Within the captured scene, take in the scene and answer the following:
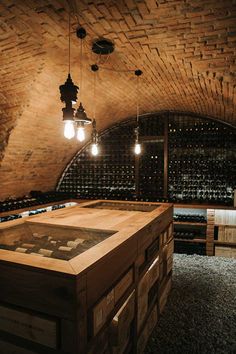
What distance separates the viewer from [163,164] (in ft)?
21.5

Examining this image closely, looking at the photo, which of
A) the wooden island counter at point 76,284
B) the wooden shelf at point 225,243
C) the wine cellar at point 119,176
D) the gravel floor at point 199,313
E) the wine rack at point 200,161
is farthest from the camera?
the wine rack at point 200,161

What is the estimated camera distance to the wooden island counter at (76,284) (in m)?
1.46

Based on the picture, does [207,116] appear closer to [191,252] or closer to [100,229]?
[191,252]

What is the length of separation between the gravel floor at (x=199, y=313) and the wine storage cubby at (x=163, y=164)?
172 centimetres

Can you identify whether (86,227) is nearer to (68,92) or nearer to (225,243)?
(68,92)

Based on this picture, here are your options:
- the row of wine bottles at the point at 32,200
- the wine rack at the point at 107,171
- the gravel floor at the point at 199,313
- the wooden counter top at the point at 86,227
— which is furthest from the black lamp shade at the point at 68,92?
the wine rack at the point at 107,171

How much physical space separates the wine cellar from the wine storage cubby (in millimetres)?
26

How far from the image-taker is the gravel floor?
275 cm

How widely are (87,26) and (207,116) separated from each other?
4274 mm

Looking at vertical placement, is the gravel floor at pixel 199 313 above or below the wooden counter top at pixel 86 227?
below

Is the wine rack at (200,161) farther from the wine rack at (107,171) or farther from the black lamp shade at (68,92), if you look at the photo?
the black lamp shade at (68,92)

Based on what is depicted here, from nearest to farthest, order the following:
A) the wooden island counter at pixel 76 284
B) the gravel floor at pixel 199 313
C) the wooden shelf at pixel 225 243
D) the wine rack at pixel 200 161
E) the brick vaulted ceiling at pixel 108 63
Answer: the wooden island counter at pixel 76 284
the brick vaulted ceiling at pixel 108 63
the gravel floor at pixel 199 313
the wooden shelf at pixel 225 243
the wine rack at pixel 200 161

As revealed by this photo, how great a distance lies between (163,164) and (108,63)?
344cm

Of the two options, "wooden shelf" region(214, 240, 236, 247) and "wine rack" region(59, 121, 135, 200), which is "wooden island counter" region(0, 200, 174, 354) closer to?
"wooden shelf" region(214, 240, 236, 247)
